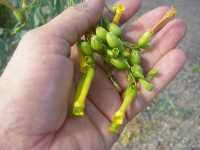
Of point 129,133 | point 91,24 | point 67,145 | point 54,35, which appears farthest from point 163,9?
point 129,133

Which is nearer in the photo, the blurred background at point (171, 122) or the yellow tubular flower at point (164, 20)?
the yellow tubular flower at point (164, 20)

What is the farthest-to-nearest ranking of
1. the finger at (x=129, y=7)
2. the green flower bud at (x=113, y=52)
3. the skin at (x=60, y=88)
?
the finger at (x=129, y=7) → the green flower bud at (x=113, y=52) → the skin at (x=60, y=88)

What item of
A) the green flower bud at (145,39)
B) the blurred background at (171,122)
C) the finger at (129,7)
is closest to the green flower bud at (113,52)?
the green flower bud at (145,39)

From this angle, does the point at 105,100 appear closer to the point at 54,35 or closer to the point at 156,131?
the point at 54,35

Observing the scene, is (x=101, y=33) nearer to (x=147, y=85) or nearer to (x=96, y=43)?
(x=96, y=43)

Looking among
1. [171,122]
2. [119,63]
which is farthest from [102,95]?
[171,122]

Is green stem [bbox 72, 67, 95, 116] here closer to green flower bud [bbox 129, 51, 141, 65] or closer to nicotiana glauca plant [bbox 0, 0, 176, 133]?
nicotiana glauca plant [bbox 0, 0, 176, 133]

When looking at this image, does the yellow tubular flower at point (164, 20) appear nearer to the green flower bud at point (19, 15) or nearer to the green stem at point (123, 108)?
the green stem at point (123, 108)
